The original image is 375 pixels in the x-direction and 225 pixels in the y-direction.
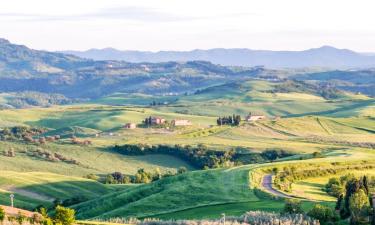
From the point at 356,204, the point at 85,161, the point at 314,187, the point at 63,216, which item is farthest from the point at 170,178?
the point at 85,161

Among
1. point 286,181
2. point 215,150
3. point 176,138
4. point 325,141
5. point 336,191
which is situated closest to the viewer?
point 336,191

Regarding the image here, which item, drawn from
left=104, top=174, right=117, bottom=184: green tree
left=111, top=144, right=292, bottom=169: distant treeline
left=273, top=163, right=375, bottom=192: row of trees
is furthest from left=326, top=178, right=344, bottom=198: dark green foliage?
left=111, top=144, right=292, bottom=169: distant treeline

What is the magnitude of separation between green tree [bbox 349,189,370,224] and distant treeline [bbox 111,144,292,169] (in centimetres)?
7880

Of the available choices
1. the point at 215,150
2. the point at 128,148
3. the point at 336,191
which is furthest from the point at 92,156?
the point at 336,191

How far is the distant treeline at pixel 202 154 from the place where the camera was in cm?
15425

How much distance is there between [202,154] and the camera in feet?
537

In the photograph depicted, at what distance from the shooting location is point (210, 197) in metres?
86.8

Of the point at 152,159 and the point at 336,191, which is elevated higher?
the point at 336,191

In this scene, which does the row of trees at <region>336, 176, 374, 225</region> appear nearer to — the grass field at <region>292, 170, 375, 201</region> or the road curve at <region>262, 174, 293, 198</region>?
the grass field at <region>292, 170, 375, 201</region>

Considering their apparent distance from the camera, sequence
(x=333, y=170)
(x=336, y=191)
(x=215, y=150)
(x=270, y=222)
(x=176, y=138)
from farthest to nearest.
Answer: (x=176, y=138) → (x=215, y=150) → (x=333, y=170) → (x=336, y=191) → (x=270, y=222)

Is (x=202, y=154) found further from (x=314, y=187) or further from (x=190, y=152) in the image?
(x=314, y=187)

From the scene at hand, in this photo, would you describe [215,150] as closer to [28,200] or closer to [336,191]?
[28,200]

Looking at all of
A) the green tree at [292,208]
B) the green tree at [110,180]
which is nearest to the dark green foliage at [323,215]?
the green tree at [292,208]

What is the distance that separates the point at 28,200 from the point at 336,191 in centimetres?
4263
